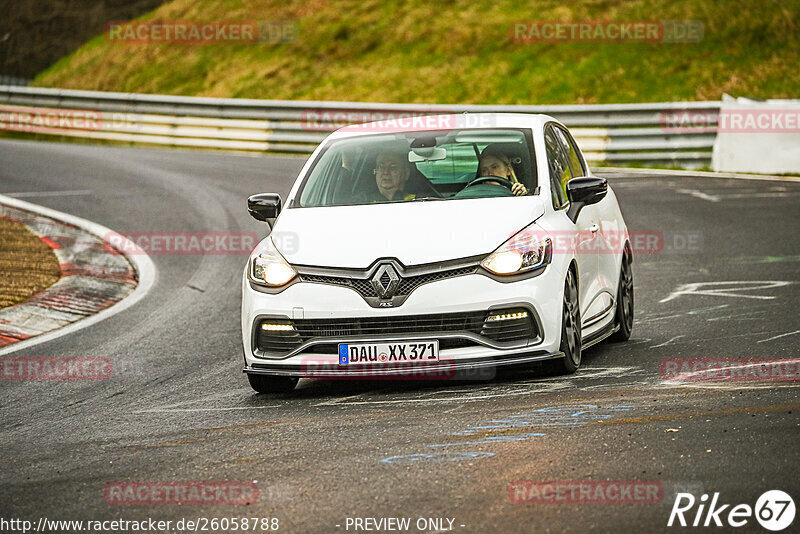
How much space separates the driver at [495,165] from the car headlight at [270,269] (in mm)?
1551

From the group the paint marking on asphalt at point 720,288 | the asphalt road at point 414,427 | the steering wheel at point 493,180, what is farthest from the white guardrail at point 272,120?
the steering wheel at point 493,180

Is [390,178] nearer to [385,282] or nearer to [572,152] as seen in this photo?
[385,282]

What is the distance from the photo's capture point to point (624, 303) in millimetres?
9375

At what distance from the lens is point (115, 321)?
36.8ft

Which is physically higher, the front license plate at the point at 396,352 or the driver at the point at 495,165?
the driver at the point at 495,165

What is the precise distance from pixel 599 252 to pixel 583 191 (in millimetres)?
759

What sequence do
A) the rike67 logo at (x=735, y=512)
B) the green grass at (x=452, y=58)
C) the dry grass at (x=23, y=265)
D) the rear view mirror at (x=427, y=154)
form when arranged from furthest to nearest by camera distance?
the green grass at (x=452, y=58)
the dry grass at (x=23, y=265)
the rear view mirror at (x=427, y=154)
the rike67 logo at (x=735, y=512)

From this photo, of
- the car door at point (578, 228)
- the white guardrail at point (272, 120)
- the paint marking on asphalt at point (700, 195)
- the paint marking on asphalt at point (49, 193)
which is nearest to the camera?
the car door at point (578, 228)

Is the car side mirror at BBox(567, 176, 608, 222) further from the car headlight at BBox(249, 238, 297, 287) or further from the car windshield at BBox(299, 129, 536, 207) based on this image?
the car headlight at BBox(249, 238, 297, 287)

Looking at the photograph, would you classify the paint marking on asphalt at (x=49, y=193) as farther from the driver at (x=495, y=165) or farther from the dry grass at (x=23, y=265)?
the driver at (x=495, y=165)

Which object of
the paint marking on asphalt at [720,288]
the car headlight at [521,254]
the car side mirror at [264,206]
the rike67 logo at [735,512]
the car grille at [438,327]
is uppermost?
the car side mirror at [264,206]

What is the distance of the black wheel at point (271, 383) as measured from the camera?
309 inches

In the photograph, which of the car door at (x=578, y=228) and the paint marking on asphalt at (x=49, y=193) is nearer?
the car door at (x=578, y=228)

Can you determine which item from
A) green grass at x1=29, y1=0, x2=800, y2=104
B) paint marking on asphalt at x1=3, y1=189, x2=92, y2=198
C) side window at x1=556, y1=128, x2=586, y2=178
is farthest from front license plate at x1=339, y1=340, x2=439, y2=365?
green grass at x1=29, y1=0, x2=800, y2=104
